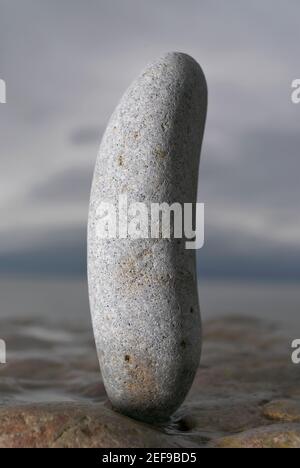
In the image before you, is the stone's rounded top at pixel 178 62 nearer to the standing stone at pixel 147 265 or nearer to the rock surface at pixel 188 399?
the standing stone at pixel 147 265

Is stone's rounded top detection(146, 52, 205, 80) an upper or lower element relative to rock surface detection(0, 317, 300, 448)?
upper

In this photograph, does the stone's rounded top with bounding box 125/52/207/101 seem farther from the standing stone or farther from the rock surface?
the rock surface

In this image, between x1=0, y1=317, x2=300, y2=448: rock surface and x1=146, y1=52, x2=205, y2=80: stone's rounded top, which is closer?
x1=0, y1=317, x2=300, y2=448: rock surface

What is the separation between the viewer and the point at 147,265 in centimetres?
635

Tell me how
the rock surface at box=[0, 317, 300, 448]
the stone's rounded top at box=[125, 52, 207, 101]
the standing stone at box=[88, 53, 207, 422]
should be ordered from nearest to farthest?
the rock surface at box=[0, 317, 300, 448], the standing stone at box=[88, 53, 207, 422], the stone's rounded top at box=[125, 52, 207, 101]

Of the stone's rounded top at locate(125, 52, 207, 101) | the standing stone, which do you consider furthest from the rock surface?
the stone's rounded top at locate(125, 52, 207, 101)

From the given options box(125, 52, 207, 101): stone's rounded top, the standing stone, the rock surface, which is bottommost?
the rock surface

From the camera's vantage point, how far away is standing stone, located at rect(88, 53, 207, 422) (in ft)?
20.8

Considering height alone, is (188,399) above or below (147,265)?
below

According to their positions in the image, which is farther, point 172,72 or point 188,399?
point 188,399

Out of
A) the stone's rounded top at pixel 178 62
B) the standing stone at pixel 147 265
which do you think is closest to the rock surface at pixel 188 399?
the standing stone at pixel 147 265

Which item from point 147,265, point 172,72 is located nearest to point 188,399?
point 147,265

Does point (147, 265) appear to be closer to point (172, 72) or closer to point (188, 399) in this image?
point (172, 72)
